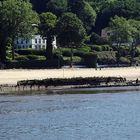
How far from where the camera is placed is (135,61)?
139125mm

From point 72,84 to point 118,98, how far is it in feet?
36.1

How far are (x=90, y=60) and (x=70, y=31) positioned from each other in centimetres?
679

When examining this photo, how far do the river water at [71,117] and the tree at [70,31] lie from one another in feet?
156

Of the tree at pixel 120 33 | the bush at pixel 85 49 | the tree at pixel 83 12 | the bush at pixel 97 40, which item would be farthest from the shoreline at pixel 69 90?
the tree at pixel 83 12

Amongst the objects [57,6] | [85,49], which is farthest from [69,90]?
[57,6]

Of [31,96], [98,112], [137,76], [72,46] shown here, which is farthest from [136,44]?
[98,112]

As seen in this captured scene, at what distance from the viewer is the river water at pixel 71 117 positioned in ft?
143

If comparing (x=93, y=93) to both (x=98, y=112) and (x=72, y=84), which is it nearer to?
(x=72, y=84)

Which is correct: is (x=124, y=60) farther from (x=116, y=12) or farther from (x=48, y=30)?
(x=116, y=12)

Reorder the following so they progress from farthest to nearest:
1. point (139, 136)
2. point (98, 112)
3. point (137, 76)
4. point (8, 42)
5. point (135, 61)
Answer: point (135, 61) < point (8, 42) < point (137, 76) < point (98, 112) < point (139, 136)

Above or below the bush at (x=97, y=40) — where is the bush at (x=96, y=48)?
below

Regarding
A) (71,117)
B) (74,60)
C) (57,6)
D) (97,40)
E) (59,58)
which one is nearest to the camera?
A: (71,117)

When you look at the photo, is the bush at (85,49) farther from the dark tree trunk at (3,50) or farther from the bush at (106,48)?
the dark tree trunk at (3,50)

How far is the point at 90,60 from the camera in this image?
12188 cm
